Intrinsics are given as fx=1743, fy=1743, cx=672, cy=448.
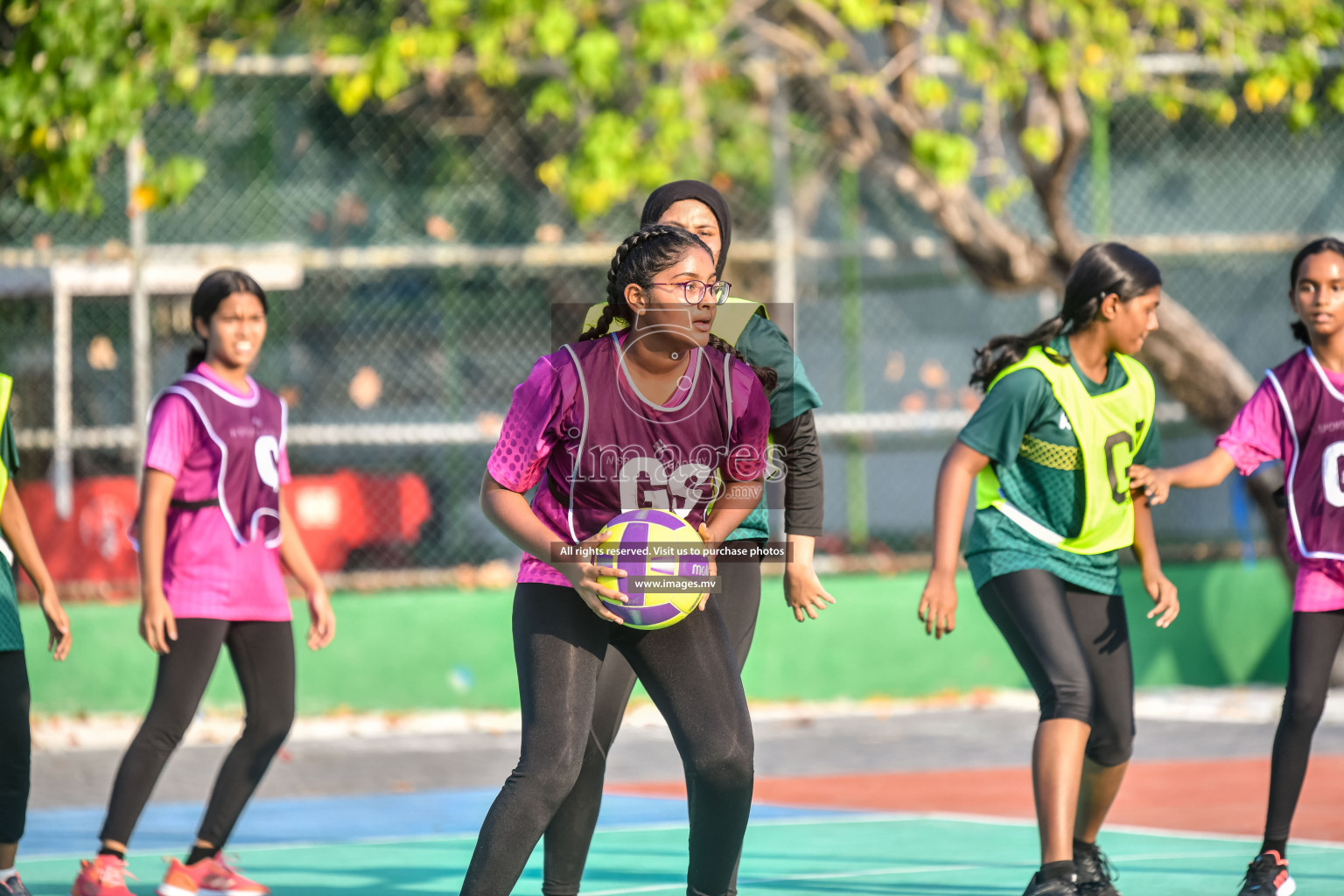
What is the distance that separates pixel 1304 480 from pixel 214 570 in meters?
3.61

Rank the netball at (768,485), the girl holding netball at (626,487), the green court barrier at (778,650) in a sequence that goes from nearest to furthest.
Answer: the girl holding netball at (626,487)
the netball at (768,485)
the green court barrier at (778,650)

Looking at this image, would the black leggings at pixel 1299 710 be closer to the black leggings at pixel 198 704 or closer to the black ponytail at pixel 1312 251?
the black ponytail at pixel 1312 251

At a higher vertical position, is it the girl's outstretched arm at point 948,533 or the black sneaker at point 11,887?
the girl's outstretched arm at point 948,533

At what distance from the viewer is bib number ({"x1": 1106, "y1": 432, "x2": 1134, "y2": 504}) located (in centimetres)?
533

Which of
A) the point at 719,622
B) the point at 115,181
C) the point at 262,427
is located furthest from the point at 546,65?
the point at 719,622

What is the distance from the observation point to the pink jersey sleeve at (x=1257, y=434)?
566 centimetres

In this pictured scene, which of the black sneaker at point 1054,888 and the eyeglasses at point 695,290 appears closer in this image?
the eyeglasses at point 695,290

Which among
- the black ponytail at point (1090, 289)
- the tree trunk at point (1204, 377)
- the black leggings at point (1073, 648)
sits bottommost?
the black leggings at point (1073, 648)

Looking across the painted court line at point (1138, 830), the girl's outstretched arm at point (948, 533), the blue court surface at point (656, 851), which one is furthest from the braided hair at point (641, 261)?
the painted court line at point (1138, 830)

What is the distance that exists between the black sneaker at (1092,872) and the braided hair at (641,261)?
7.09ft

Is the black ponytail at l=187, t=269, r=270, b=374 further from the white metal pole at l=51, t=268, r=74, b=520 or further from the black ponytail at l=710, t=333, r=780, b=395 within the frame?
the white metal pole at l=51, t=268, r=74, b=520

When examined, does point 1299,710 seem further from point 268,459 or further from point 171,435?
point 171,435

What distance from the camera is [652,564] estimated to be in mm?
3914

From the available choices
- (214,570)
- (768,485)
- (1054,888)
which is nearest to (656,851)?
(768,485)
